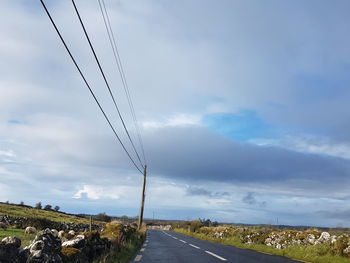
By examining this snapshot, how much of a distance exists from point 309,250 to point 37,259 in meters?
15.3

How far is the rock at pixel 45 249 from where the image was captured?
845 cm

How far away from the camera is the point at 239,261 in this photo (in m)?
15.5

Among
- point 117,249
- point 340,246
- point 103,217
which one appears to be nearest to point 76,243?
point 117,249

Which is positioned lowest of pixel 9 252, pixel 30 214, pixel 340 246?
pixel 9 252

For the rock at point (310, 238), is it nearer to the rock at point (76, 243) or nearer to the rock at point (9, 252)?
the rock at point (76, 243)

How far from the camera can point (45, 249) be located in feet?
28.8

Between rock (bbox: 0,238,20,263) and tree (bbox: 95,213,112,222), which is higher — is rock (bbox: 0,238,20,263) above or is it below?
below

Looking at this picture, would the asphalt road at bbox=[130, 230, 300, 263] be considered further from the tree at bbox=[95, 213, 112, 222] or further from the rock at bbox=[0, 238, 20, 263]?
the tree at bbox=[95, 213, 112, 222]

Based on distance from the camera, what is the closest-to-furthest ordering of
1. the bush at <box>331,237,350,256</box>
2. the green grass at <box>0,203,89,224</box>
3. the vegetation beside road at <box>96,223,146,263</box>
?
the vegetation beside road at <box>96,223,146,263</box> < the bush at <box>331,237,350,256</box> < the green grass at <box>0,203,89,224</box>

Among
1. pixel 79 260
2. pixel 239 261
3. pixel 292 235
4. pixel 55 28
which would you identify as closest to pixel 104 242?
pixel 79 260

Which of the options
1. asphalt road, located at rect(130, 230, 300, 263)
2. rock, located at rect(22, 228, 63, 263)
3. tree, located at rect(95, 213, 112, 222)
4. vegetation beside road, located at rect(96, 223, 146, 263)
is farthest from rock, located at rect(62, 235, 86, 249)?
tree, located at rect(95, 213, 112, 222)

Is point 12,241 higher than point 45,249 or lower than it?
higher

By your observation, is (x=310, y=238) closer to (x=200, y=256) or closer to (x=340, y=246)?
(x=340, y=246)

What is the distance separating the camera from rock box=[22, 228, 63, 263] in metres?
8.45
